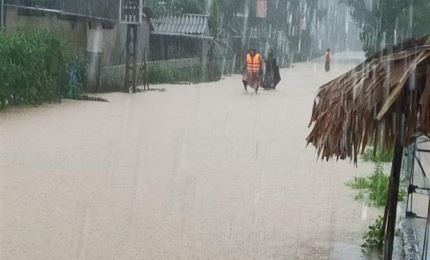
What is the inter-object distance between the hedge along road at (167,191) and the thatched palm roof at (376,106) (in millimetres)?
1657

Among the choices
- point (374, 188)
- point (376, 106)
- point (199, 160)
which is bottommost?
point (199, 160)

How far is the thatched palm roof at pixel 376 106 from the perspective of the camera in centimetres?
349

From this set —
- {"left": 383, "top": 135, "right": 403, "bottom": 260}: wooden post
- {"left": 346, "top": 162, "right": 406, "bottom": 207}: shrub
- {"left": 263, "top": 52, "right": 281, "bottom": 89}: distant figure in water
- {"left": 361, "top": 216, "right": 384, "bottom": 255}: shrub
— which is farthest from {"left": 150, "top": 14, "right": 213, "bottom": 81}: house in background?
{"left": 383, "top": 135, "right": 403, "bottom": 260}: wooden post

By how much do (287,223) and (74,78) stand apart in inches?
465

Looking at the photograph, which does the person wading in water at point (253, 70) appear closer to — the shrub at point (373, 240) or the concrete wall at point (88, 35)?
the concrete wall at point (88, 35)

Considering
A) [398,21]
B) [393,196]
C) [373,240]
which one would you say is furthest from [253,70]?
[393,196]

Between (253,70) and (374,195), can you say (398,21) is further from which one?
(374,195)

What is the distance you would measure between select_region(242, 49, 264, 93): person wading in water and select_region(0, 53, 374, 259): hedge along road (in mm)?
8281

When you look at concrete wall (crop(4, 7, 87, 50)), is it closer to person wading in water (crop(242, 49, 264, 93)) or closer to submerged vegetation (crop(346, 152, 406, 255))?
person wading in water (crop(242, 49, 264, 93))

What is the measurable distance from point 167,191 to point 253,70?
49.5ft

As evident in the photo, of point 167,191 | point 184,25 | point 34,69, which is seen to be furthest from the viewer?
point 184,25

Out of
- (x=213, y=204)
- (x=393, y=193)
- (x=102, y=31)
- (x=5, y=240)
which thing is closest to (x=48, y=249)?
(x=5, y=240)

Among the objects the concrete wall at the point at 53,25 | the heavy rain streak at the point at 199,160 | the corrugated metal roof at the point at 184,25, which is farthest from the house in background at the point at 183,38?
the heavy rain streak at the point at 199,160

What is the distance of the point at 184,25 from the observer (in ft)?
109
